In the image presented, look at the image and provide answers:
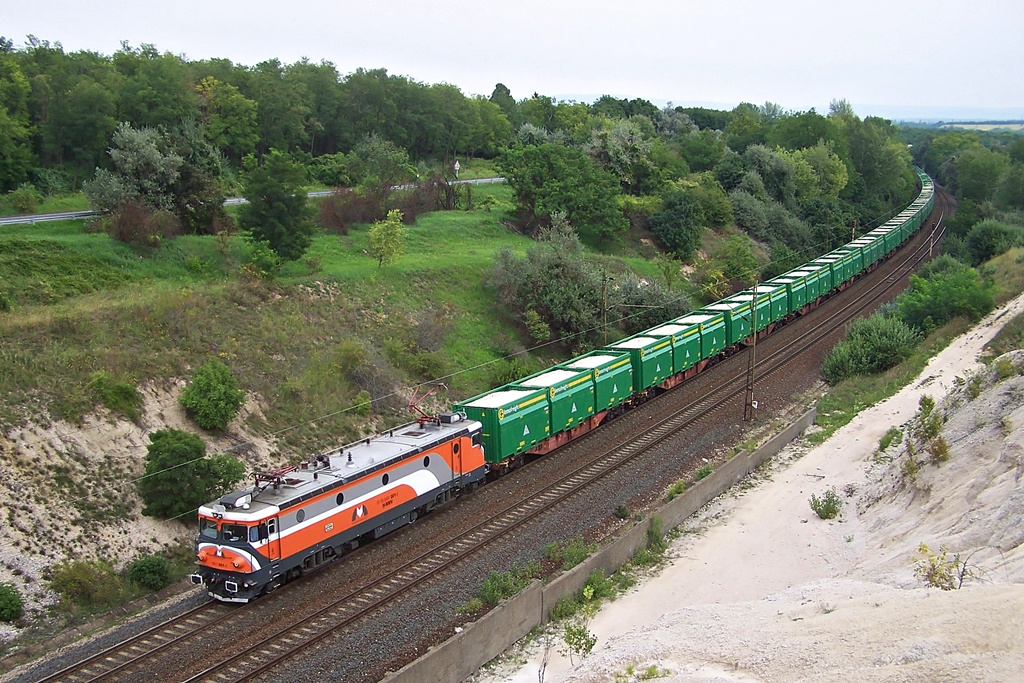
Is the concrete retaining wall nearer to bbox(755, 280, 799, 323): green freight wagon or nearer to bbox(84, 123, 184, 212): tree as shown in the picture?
bbox(755, 280, 799, 323): green freight wagon

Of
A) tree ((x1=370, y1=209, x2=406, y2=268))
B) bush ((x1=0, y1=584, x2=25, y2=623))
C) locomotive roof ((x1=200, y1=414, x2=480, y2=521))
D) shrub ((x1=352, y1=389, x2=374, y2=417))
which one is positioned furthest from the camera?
tree ((x1=370, y1=209, x2=406, y2=268))

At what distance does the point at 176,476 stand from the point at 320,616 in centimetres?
682

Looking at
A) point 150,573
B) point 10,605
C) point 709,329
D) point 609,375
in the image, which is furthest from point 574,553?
point 709,329

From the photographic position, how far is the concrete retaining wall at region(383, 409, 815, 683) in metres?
16.4

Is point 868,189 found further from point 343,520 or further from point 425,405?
point 343,520

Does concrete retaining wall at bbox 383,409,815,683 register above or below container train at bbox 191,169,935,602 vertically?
below

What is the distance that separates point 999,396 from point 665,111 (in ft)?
402

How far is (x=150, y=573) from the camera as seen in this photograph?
2133 centimetres

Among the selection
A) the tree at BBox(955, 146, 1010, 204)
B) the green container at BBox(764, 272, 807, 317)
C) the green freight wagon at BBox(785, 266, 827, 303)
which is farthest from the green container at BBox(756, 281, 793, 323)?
the tree at BBox(955, 146, 1010, 204)

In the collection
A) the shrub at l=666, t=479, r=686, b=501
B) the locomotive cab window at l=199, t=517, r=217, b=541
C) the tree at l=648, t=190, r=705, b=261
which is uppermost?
the tree at l=648, t=190, r=705, b=261

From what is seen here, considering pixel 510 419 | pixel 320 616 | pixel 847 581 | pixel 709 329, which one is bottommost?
pixel 320 616

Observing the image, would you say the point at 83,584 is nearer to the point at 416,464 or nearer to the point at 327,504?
the point at 327,504

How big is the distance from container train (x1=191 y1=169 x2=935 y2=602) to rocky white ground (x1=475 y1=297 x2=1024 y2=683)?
19.9ft

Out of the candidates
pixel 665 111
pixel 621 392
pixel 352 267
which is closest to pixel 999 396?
pixel 621 392
